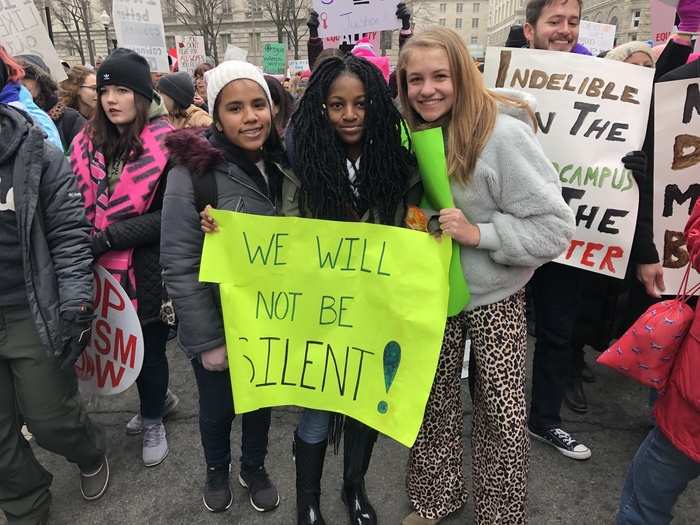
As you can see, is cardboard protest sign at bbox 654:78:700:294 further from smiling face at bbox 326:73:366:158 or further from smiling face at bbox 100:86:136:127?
smiling face at bbox 100:86:136:127

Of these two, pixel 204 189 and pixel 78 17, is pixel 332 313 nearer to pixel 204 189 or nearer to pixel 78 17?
pixel 204 189

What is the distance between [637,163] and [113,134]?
240 centimetres

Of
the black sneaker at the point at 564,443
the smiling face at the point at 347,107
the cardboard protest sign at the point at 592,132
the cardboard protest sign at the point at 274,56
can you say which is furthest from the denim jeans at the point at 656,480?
the cardboard protest sign at the point at 274,56

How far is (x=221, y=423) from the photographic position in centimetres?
224

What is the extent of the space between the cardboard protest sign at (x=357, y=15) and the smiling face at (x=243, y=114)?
2758 millimetres

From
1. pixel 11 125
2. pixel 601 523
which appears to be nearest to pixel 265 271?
pixel 11 125

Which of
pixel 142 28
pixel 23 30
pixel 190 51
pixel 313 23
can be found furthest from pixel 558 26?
pixel 190 51

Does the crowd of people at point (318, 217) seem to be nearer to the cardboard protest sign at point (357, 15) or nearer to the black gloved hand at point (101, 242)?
the black gloved hand at point (101, 242)

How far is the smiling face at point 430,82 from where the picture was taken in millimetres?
1646

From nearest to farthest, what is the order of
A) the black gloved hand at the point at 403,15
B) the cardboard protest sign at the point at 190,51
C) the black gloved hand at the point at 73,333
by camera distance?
1. the black gloved hand at the point at 73,333
2. the black gloved hand at the point at 403,15
3. the cardboard protest sign at the point at 190,51

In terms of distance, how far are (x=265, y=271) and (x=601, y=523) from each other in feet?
6.22

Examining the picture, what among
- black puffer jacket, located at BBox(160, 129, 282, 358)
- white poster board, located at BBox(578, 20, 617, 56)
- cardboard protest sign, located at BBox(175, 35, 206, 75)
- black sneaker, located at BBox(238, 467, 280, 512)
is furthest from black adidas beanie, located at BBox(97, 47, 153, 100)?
cardboard protest sign, located at BBox(175, 35, 206, 75)

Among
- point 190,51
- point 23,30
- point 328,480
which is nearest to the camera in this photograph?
point 328,480

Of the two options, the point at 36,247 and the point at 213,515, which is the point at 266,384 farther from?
the point at 36,247
